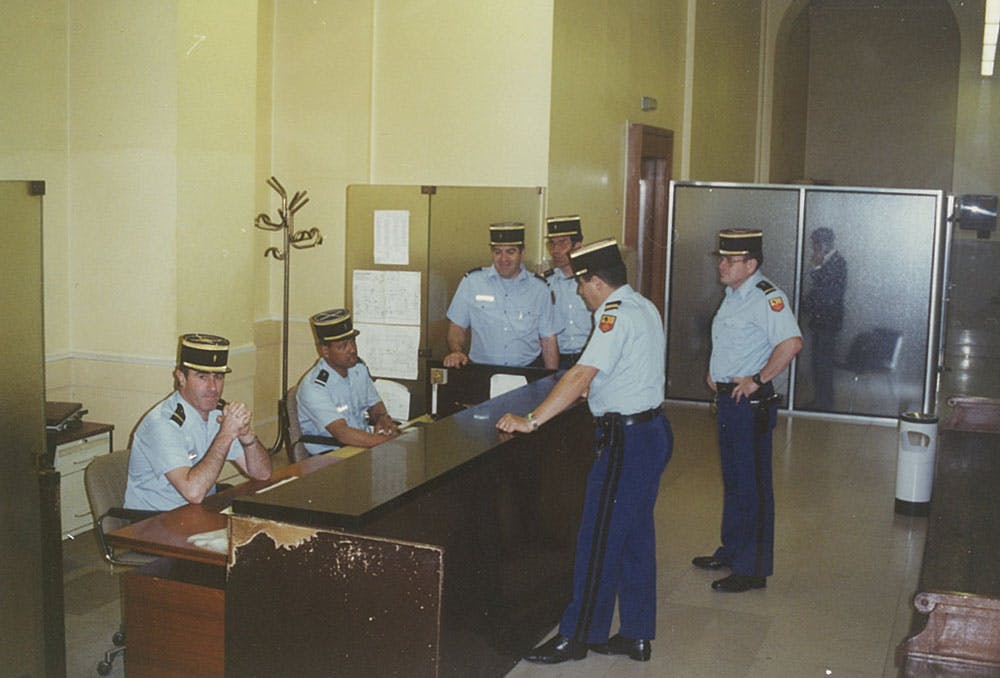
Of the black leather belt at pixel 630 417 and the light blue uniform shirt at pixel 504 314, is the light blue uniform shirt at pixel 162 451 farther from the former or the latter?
the light blue uniform shirt at pixel 504 314

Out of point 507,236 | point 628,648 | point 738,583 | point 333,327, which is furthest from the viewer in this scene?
point 507,236

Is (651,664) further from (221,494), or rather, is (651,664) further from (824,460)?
(824,460)

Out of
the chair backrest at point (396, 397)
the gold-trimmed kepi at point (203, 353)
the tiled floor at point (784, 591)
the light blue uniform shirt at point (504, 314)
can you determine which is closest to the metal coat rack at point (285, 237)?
the chair backrest at point (396, 397)

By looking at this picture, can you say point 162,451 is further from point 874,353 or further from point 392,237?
point 874,353

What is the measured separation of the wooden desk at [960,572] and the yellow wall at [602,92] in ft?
11.1

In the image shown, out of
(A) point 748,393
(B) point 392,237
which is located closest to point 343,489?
(A) point 748,393

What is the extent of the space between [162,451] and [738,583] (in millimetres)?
2803

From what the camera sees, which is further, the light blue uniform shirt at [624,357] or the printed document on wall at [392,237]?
the printed document on wall at [392,237]

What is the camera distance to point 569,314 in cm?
739

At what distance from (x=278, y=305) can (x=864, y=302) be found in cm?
484

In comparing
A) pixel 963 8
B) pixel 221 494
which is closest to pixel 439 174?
pixel 221 494

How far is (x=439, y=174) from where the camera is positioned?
777 centimetres

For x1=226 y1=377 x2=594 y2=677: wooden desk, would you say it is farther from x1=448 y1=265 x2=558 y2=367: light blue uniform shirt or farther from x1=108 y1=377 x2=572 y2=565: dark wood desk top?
x1=448 y1=265 x2=558 y2=367: light blue uniform shirt

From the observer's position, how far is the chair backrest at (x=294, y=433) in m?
5.46
